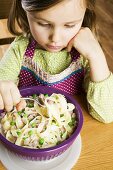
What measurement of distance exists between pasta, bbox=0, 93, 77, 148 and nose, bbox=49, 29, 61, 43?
0.18 m

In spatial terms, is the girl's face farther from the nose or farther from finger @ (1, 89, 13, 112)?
finger @ (1, 89, 13, 112)

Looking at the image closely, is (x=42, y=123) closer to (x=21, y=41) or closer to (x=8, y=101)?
(x=8, y=101)

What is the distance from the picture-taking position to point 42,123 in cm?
81

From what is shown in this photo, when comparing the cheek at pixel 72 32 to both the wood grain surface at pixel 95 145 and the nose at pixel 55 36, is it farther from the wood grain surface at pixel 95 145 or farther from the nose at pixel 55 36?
the wood grain surface at pixel 95 145

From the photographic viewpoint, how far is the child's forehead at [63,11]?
855 millimetres

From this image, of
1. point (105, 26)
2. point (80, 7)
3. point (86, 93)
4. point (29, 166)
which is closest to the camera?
point (29, 166)

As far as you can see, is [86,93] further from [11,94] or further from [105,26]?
[105,26]

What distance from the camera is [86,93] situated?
1.06m

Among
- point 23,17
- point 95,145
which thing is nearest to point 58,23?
point 23,17

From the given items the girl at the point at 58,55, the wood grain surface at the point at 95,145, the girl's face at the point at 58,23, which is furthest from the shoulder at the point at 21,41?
the wood grain surface at the point at 95,145

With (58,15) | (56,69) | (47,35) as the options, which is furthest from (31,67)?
(58,15)

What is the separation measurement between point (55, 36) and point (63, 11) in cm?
9

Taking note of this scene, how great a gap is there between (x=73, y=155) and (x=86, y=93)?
302 millimetres

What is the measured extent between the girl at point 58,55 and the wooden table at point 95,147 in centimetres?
4
